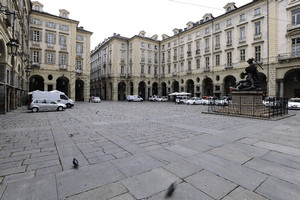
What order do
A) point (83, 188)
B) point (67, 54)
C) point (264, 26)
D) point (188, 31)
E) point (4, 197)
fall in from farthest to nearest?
1. point (188, 31)
2. point (67, 54)
3. point (264, 26)
4. point (83, 188)
5. point (4, 197)

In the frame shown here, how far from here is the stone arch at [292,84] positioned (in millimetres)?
26284

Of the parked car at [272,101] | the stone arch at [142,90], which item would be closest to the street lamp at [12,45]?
the parked car at [272,101]

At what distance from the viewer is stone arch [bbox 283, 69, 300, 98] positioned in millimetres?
26284

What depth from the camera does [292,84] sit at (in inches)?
1078

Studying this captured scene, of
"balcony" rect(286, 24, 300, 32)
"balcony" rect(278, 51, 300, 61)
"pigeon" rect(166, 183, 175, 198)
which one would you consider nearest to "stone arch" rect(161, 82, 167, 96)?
"balcony" rect(278, 51, 300, 61)

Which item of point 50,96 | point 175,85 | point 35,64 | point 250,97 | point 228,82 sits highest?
point 35,64

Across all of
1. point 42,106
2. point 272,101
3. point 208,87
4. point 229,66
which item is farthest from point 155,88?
point 272,101

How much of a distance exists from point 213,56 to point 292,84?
14891 mm

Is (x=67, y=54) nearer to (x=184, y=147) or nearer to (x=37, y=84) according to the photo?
(x=37, y=84)

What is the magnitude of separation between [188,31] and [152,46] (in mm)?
12679

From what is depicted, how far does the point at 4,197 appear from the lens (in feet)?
7.50

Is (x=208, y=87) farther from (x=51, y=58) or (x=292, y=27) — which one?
(x=51, y=58)

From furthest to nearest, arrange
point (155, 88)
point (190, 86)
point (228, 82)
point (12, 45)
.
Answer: point (155, 88)
point (190, 86)
point (228, 82)
point (12, 45)

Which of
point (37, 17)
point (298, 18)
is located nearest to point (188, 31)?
point (298, 18)
